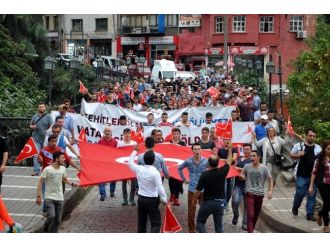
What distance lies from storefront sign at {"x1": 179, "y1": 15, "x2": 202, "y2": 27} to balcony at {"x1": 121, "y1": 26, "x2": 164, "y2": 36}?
396cm

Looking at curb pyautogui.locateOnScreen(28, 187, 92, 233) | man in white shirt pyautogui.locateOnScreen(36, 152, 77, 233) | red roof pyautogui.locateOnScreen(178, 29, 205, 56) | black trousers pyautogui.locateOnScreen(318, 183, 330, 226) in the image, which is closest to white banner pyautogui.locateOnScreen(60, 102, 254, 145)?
curb pyautogui.locateOnScreen(28, 187, 92, 233)

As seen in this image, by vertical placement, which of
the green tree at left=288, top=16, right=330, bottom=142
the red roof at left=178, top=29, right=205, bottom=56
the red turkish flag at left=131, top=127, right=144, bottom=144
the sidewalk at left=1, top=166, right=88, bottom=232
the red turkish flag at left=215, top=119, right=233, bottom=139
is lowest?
the sidewalk at left=1, top=166, right=88, bottom=232

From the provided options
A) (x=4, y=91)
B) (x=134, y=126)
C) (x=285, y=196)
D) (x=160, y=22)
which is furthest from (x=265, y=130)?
(x=160, y=22)

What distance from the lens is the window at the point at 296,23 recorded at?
168ft

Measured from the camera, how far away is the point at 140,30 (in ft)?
220

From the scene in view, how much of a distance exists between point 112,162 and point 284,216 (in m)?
3.41

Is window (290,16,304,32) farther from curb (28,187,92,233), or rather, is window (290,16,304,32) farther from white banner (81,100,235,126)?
curb (28,187,92,233)

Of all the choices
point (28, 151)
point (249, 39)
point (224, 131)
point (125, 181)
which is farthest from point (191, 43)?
point (125, 181)

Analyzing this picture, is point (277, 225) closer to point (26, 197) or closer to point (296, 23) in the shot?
point (26, 197)

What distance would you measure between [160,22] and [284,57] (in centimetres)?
1700

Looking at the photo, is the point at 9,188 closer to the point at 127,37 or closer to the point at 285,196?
the point at 285,196

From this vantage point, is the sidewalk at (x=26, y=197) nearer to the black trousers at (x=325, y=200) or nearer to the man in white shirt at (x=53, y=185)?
the man in white shirt at (x=53, y=185)

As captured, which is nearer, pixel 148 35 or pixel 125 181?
pixel 125 181

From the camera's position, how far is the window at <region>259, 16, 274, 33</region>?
53.8 metres
